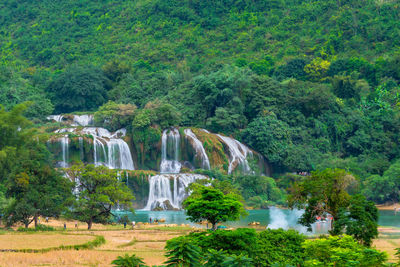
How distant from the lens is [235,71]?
267 ft

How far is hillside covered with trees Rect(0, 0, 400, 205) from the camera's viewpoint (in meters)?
76.4

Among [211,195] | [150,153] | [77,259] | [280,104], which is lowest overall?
[77,259]

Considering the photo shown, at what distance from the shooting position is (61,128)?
2778 inches

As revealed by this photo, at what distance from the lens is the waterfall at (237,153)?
71.2 metres

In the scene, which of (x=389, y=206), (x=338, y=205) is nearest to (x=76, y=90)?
(x=389, y=206)

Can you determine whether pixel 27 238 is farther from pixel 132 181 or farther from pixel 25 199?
pixel 132 181

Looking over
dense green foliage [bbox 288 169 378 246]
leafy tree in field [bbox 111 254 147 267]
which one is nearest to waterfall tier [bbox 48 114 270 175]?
dense green foliage [bbox 288 169 378 246]

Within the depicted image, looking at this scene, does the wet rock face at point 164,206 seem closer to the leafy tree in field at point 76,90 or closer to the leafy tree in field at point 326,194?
the leafy tree in field at point 326,194

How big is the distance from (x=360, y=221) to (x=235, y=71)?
54040 mm

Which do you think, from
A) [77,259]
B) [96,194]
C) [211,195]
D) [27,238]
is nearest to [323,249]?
[211,195]

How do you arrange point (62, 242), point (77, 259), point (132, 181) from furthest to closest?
point (132, 181), point (62, 242), point (77, 259)

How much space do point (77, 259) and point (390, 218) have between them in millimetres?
37057

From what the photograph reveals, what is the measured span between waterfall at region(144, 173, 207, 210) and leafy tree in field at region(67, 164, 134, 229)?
64.6 feet

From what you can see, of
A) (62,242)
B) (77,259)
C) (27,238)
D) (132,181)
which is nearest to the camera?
(77,259)
